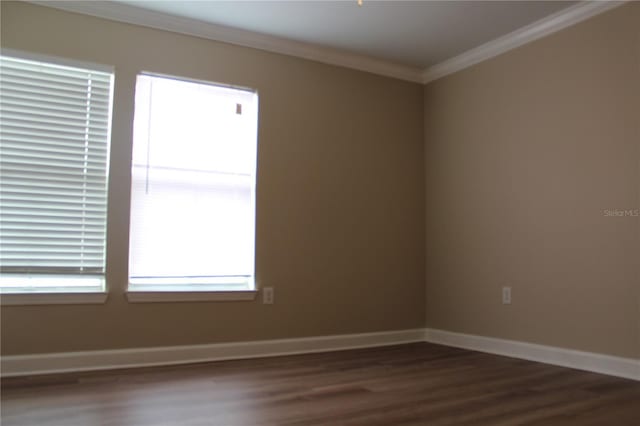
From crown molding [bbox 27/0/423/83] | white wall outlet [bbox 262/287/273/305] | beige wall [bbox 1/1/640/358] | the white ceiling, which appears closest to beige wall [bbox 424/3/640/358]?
beige wall [bbox 1/1/640/358]

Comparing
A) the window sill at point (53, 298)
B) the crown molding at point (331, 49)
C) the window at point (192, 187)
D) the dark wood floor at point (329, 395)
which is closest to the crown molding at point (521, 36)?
the crown molding at point (331, 49)

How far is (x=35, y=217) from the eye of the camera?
10.4 ft

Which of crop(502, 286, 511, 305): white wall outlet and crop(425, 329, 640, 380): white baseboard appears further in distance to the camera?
crop(502, 286, 511, 305): white wall outlet

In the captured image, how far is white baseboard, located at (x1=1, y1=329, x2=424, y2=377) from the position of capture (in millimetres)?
3092

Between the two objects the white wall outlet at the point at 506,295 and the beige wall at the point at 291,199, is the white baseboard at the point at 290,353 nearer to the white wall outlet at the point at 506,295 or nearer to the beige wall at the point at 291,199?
the beige wall at the point at 291,199

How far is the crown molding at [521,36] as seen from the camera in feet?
10.8

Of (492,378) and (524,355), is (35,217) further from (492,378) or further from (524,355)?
(524,355)

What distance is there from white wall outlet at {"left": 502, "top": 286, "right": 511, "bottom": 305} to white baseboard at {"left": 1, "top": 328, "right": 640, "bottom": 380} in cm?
26

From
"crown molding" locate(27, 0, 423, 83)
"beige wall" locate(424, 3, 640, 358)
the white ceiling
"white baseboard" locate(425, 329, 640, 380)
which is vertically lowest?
"white baseboard" locate(425, 329, 640, 380)

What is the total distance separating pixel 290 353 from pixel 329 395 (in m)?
1.17

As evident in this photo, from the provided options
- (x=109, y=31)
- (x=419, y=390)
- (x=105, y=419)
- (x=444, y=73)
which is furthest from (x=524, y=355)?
(x=109, y=31)

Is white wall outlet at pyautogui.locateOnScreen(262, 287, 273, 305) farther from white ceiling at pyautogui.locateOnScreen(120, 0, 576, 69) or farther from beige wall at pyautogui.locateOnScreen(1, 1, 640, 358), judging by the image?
white ceiling at pyautogui.locateOnScreen(120, 0, 576, 69)

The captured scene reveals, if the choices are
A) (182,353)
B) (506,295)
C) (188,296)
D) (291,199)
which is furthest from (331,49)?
(182,353)

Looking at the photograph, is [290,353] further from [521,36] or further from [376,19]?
[521,36]
